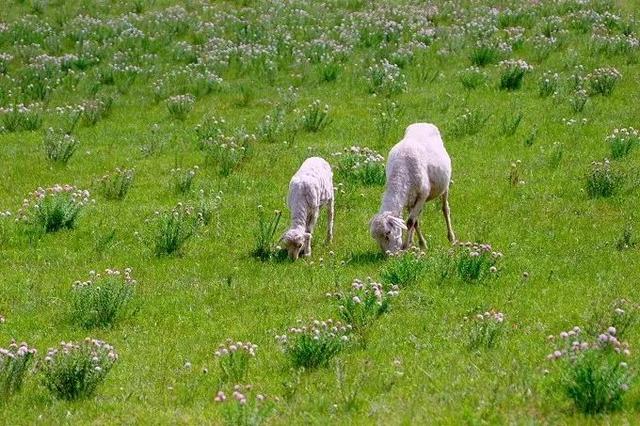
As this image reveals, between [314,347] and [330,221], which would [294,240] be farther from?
[314,347]

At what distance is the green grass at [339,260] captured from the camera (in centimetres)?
755

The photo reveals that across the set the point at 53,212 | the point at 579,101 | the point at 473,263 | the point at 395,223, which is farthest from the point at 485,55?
the point at 473,263

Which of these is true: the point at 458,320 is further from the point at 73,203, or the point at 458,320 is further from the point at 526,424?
the point at 73,203

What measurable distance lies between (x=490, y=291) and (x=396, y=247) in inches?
54.8

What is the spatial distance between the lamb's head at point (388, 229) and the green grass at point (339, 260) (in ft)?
1.01

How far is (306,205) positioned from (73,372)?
4470 millimetres

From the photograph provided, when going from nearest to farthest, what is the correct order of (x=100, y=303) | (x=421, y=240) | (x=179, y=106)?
1. (x=100, y=303)
2. (x=421, y=240)
3. (x=179, y=106)

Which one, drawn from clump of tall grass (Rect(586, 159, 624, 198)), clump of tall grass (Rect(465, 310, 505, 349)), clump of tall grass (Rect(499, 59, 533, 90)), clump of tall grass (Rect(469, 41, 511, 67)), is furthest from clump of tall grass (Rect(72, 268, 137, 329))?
clump of tall grass (Rect(469, 41, 511, 67))

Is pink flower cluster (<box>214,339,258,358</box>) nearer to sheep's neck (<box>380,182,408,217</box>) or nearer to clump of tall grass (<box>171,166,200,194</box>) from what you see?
sheep's neck (<box>380,182,408,217</box>)

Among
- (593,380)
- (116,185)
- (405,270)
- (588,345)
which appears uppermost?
(593,380)

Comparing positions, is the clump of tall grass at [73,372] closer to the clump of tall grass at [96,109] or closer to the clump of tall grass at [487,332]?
the clump of tall grass at [487,332]

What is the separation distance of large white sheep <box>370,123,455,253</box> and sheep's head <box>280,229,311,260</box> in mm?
891

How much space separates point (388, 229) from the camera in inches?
417

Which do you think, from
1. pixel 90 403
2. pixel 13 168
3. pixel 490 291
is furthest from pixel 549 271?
pixel 13 168
